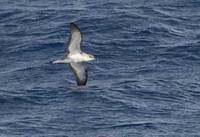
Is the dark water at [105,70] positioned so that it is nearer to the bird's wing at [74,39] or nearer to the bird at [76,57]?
the bird at [76,57]

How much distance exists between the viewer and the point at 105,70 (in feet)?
132

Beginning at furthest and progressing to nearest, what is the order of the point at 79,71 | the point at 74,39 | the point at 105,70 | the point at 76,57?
the point at 105,70
the point at 79,71
the point at 76,57
the point at 74,39

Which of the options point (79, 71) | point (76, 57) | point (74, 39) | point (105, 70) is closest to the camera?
point (74, 39)

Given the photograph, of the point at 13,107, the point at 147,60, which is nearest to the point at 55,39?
the point at 147,60

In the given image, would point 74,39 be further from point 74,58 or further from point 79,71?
point 79,71

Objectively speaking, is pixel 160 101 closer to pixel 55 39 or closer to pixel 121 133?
pixel 121 133

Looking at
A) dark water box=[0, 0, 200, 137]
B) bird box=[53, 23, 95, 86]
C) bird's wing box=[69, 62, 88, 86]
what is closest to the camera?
dark water box=[0, 0, 200, 137]

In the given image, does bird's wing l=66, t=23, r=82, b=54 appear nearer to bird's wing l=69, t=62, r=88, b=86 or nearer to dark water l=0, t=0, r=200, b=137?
bird's wing l=69, t=62, r=88, b=86

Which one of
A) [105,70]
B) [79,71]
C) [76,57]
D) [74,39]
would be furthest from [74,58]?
[105,70]

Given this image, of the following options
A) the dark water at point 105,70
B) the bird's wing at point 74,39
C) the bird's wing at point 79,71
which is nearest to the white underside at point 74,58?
the bird's wing at point 74,39

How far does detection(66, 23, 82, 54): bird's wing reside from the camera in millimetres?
35219

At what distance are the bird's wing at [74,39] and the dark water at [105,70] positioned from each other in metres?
1.93

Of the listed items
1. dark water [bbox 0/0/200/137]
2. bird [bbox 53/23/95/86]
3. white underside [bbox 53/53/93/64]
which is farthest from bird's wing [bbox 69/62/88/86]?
white underside [bbox 53/53/93/64]

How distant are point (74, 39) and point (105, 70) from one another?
453 cm
